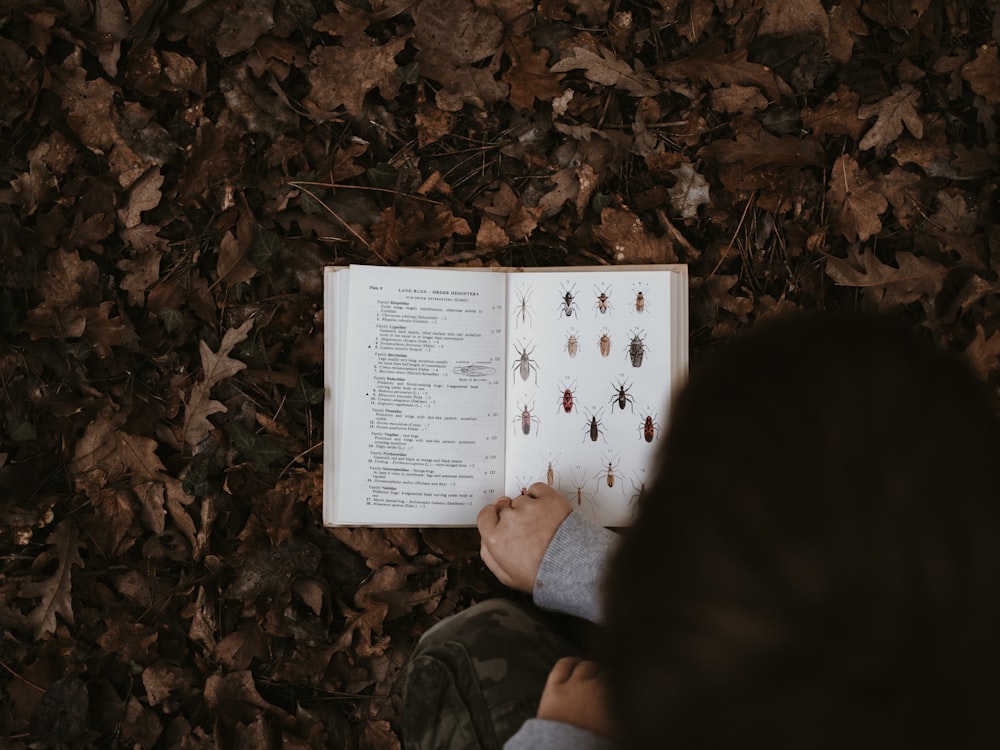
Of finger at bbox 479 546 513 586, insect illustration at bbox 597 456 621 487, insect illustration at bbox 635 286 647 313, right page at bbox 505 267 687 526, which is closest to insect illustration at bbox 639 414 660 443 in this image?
right page at bbox 505 267 687 526

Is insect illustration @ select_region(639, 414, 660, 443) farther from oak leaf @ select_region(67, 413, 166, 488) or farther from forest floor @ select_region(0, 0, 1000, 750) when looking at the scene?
oak leaf @ select_region(67, 413, 166, 488)

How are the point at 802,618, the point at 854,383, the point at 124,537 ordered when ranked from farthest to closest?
the point at 124,537
the point at 854,383
the point at 802,618

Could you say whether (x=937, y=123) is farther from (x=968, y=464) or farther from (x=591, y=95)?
(x=968, y=464)

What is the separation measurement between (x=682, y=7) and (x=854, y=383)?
168 centimetres

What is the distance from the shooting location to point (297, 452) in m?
2.13

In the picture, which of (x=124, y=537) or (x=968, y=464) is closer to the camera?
(x=968, y=464)

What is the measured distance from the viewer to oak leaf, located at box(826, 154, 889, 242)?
214cm

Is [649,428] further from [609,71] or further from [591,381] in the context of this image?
[609,71]

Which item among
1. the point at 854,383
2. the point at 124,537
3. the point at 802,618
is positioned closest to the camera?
the point at 802,618

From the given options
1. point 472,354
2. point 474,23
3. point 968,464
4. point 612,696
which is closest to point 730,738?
point 612,696

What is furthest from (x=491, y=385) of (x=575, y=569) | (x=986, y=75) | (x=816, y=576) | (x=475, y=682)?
(x=986, y=75)

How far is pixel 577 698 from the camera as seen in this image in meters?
1.50

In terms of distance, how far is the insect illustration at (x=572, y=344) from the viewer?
2.11 metres

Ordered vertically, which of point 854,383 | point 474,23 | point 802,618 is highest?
point 474,23
